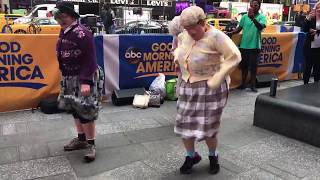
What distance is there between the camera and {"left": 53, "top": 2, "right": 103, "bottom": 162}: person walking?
3861 mm

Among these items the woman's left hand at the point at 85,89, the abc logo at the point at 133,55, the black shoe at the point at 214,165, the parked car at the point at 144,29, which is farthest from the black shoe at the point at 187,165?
the parked car at the point at 144,29

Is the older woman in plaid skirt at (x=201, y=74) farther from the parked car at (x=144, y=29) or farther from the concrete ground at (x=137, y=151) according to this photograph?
the parked car at (x=144, y=29)

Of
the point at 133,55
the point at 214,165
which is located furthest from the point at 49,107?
the point at 214,165

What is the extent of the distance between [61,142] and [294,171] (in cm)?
263

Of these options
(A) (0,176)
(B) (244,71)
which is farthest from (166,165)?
(B) (244,71)

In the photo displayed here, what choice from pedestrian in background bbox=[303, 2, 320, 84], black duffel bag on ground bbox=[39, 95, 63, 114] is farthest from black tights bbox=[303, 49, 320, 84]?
black duffel bag on ground bbox=[39, 95, 63, 114]

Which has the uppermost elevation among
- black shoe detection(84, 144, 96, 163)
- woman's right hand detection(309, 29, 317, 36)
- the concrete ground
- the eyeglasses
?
the eyeglasses

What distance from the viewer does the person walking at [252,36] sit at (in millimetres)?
7535

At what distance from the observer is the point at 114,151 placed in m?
4.47

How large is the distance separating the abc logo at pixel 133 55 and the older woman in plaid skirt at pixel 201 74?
10.2 ft

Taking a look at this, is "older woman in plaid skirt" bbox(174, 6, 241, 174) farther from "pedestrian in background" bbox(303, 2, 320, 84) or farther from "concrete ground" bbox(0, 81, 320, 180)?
"pedestrian in background" bbox(303, 2, 320, 84)

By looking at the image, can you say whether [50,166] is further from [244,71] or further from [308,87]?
[244,71]

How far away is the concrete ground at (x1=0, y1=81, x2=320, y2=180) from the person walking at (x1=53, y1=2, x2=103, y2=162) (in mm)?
356

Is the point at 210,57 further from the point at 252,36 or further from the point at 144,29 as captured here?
the point at 144,29
